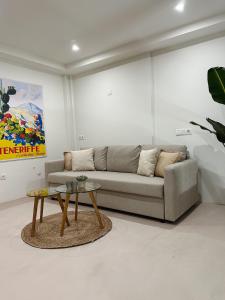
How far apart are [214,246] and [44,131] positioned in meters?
3.52

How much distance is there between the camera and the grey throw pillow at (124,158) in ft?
11.6

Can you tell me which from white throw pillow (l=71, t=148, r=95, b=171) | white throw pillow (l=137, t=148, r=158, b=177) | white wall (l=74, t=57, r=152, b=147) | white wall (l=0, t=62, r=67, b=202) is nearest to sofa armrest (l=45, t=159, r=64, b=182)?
white throw pillow (l=71, t=148, r=95, b=171)

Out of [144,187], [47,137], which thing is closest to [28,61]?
[47,137]

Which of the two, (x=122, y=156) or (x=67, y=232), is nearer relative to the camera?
(x=67, y=232)

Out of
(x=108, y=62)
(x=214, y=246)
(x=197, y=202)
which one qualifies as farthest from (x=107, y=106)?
(x=214, y=246)

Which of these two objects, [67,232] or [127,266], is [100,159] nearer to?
[67,232]

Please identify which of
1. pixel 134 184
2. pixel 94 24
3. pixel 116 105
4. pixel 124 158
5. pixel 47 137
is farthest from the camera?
pixel 47 137

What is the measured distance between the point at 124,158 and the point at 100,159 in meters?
0.51

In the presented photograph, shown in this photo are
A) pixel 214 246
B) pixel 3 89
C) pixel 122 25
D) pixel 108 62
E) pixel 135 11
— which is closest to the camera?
pixel 214 246

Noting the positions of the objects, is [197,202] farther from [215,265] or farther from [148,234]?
[215,265]

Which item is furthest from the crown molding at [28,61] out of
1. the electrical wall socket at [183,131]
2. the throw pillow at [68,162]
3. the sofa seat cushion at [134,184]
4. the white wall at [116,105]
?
the electrical wall socket at [183,131]

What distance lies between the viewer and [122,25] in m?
3.03

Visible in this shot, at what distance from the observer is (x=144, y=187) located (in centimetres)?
269

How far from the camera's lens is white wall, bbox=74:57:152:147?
384cm
